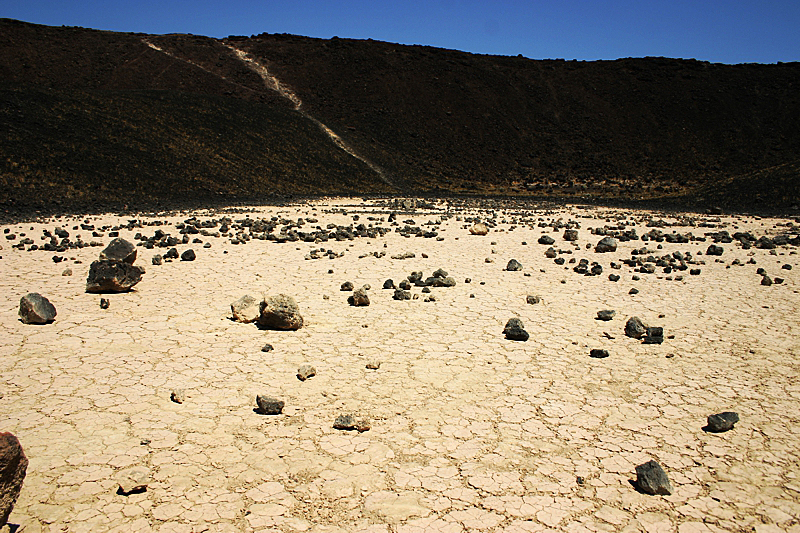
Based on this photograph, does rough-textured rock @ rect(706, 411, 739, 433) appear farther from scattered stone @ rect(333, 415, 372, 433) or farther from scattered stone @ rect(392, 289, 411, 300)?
scattered stone @ rect(392, 289, 411, 300)

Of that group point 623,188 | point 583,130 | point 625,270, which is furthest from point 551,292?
point 583,130

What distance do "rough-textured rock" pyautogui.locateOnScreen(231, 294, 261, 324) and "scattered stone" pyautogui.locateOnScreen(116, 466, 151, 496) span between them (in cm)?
320

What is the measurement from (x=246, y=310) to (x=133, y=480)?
11.5 feet

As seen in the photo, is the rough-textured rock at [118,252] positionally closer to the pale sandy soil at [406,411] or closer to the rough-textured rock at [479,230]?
the pale sandy soil at [406,411]

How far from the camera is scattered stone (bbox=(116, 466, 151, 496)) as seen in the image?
3.32 m

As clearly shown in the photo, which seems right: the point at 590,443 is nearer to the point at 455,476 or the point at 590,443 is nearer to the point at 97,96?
the point at 455,476

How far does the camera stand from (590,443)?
13.2ft

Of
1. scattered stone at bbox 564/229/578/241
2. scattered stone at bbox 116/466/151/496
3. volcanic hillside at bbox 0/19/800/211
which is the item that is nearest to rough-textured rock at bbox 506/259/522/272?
scattered stone at bbox 564/229/578/241

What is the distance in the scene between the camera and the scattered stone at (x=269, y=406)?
436 centimetres

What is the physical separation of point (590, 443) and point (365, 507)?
1824mm

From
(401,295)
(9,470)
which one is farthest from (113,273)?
(9,470)

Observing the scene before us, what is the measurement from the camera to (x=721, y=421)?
13.7 ft

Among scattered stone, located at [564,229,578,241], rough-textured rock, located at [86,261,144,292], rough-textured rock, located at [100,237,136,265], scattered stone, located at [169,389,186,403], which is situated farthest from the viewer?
scattered stone, located at [564,229,578,241]

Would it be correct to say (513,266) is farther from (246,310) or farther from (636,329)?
(246,310)
